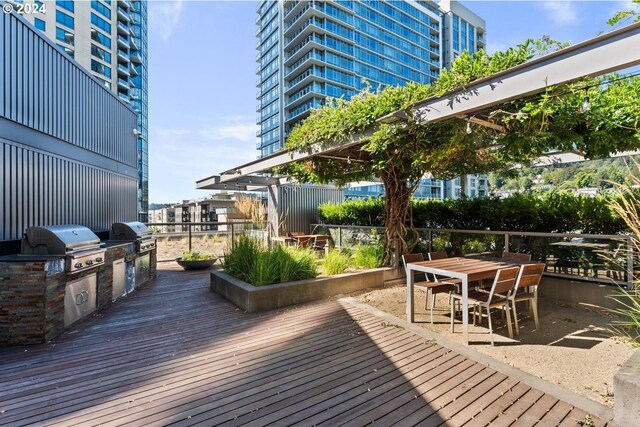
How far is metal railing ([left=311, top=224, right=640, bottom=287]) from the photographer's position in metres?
4.22

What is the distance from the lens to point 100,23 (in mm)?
30156

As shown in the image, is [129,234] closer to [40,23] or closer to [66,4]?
[40,23]

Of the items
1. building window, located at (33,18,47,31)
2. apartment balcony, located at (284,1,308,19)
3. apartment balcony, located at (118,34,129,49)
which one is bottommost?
building window, located at (33,18,47,31)

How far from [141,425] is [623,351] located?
13.2 ft

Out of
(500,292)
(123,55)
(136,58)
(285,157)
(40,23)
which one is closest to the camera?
(500,292)

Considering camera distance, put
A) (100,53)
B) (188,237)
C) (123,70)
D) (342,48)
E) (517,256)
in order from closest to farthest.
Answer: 1. (517,256)
2. (188,237)
3. (100,53)
4. (123,70)
5. (342,48)

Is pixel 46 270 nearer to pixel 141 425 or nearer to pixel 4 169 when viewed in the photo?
pixel 4 169

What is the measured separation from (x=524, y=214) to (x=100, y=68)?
37478mm

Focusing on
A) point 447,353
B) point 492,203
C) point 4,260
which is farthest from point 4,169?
point 492,203

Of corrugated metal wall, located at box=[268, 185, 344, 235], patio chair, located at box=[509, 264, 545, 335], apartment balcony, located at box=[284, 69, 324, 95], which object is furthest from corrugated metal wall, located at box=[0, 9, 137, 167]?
apartment balcony, located at box=[284, 69, 324, 95]

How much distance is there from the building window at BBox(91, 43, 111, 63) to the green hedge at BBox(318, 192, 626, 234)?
35.5 meters

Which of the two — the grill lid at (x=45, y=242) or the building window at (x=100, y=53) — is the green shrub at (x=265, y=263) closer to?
the grill lid at (x=45, y=242)

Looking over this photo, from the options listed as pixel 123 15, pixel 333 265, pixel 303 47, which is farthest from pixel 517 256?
pixel 123 15

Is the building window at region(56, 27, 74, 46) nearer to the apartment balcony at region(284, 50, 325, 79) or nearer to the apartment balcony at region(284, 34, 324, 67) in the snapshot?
the apartment balcony at region(284, 50, 325, 79)
